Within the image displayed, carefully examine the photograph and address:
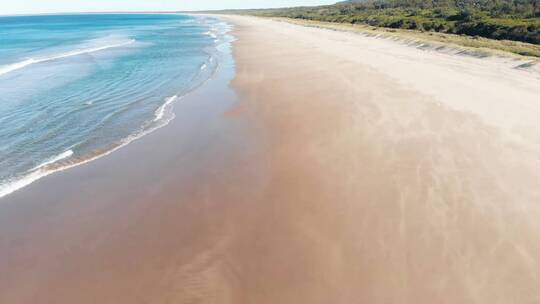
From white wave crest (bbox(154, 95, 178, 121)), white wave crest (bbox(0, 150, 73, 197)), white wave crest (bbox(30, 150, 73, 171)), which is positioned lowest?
white wave crest (bbox(0, 150, 73, 197))

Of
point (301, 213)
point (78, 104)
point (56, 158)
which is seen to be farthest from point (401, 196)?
point (78, 104)

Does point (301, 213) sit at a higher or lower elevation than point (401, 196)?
lower

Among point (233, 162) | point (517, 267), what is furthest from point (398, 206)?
point (233, 162)

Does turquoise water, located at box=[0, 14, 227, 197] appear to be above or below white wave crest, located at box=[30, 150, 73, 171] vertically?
above

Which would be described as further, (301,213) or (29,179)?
(29,179)

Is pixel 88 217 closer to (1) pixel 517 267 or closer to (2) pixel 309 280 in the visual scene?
(2) pixel 309 280

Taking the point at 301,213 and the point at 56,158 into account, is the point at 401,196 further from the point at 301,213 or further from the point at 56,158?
the point at 56,158

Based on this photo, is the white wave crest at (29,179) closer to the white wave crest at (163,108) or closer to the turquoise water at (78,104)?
the turquoise water at (78,104)

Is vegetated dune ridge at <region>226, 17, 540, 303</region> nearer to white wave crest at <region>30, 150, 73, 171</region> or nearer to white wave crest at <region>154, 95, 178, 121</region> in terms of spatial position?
white wave crest at <region>154, 95, 178, 121</region>

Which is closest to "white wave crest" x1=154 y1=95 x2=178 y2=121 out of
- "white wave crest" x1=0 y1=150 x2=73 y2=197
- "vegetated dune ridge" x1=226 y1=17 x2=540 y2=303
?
"vegetated dune ridge" x1=226 y1=17 x2=540 y2=303
